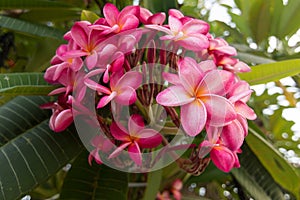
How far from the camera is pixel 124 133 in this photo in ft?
1.88

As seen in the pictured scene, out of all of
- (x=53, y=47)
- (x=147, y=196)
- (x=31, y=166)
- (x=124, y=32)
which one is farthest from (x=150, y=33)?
(x=53, y=47)

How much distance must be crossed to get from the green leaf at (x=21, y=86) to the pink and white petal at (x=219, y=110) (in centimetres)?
28

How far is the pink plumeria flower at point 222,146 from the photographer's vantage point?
555 mm

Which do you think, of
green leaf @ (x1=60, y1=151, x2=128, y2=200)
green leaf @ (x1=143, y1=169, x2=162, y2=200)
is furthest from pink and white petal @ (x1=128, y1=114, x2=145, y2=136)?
green leaf @ (x1=143, y1=169, x2=162, y2=200)

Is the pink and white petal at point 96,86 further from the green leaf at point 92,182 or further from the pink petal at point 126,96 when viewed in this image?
the green leaf at point 92,182

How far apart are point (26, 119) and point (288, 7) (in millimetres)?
815

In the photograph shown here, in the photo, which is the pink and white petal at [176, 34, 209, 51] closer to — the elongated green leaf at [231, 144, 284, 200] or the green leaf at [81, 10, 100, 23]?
the green leaf at [81, 10, 100, 23]

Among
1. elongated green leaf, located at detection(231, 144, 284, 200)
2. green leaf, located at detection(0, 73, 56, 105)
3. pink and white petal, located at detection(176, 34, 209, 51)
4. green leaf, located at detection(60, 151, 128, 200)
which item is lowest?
elongated green leaf, located at detection(231, 144, 284, 200)

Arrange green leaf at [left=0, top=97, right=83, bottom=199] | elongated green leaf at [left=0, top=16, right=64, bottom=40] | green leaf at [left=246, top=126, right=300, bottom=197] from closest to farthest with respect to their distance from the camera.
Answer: green leaf at [left=0, top=97, right=83, bottom=199], green leaf at [left=246, top=126, right=300, bottom=197], elongated green leaf at [left=0, top=16, right=64, bottom=40]

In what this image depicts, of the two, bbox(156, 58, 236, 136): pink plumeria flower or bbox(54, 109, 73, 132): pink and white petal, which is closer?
bbox(156, 58, 236, 136): pink plumeria flower

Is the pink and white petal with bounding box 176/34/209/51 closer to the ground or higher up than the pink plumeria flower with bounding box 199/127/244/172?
higher up

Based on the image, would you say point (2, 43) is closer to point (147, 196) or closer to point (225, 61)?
point (147, 196)

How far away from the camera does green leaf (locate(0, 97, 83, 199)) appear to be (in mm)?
606

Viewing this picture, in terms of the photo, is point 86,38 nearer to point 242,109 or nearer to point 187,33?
point 187,33
